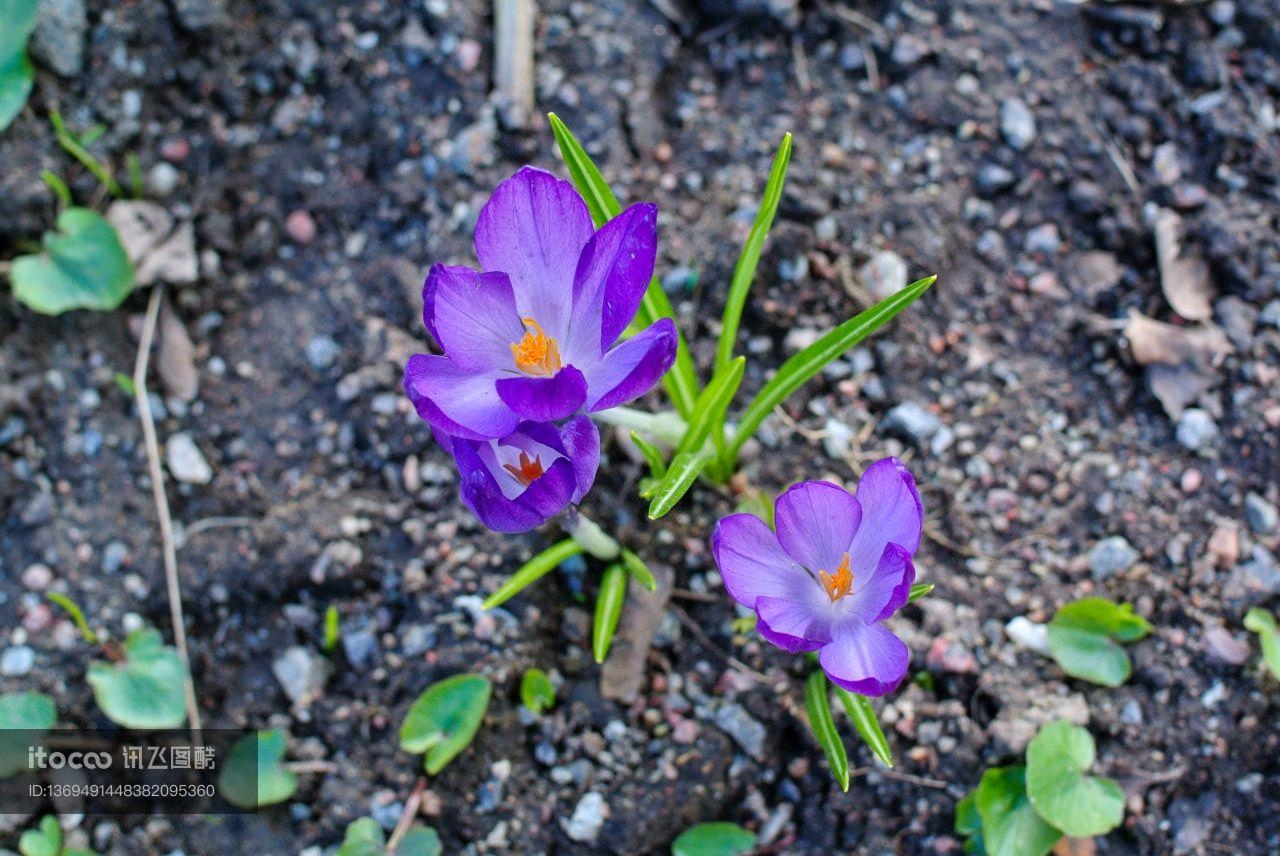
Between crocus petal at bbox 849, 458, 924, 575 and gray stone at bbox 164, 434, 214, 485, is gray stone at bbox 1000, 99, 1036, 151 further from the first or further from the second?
gray stone at bbox 164, 434, 214, 485

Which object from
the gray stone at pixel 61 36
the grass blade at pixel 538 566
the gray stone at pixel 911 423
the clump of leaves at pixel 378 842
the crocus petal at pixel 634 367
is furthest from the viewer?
the gray stone at pixel 61 36

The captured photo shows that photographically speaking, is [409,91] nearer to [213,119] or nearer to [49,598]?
[213,119]

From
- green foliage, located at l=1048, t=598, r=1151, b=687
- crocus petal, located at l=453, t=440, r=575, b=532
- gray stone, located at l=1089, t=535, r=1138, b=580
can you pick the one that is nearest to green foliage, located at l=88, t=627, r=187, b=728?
crocus petal, located at l=453, t=440, r=575, b=532

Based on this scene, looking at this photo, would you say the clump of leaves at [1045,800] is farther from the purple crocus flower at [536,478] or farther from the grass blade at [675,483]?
the purple crocus flower at [536,478]

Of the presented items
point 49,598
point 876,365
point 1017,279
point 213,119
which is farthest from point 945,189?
point 49,598

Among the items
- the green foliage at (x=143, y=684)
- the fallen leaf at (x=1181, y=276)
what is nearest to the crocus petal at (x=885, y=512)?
the fallen leaf at (x=1181, y=276)
